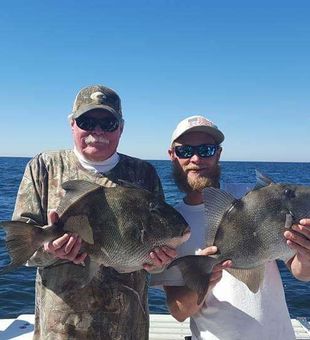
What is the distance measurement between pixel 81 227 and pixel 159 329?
3.04 metres

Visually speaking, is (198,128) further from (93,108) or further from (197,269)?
(197,269)

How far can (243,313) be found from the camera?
3.33 m

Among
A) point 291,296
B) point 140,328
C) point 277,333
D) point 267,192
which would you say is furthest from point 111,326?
point 291,296

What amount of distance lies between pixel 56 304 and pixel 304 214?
192 cm

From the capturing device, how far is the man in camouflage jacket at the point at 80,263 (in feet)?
11.0

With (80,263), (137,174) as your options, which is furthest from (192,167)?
(80,263)

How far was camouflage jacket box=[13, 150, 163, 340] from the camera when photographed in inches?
132

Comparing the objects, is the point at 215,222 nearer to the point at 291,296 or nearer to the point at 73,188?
the point at 73,188

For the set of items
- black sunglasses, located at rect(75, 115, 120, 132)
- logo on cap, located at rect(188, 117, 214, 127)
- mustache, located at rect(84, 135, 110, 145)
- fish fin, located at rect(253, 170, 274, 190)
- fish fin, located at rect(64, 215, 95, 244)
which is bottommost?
fish fin, located at rect(64, 215, 95, 244)

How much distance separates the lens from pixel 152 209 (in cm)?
328

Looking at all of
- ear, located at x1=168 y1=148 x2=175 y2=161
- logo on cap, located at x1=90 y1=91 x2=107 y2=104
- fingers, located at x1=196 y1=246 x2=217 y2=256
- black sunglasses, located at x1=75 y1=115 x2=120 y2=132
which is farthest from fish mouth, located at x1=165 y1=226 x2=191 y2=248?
logo on cap, located at x1=90 y1=91 x2=107 y2=104

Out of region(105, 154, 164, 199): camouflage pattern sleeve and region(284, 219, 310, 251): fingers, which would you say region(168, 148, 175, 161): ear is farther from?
region(284, 219, 310, 251): fingers

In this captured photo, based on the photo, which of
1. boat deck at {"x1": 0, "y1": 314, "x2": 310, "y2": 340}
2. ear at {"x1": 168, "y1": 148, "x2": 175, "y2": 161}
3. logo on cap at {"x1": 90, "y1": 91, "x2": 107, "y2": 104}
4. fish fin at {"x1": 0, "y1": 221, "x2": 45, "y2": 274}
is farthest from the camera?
boat deck at {"x1": 0, "y1": 314, "x2": 310, "y2": 340}

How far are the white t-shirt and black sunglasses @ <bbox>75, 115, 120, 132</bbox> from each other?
115 cm
